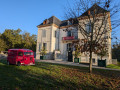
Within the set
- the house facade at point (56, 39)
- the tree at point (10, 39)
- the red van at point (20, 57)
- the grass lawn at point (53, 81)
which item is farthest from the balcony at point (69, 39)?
the tree at point (10, 39)

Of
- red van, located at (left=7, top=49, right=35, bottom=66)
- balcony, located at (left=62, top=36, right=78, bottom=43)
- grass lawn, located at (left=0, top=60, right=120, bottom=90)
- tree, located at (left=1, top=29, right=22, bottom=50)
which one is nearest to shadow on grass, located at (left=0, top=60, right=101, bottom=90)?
grass lawn, located at (left=0, top=60, right=120, bottom=90)

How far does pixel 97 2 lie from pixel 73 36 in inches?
579

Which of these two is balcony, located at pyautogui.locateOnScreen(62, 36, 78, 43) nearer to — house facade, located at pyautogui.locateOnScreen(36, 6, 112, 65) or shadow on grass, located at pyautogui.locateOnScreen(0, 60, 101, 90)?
house facade, located at pyautogui.locateOnScreen(36, 6, 112, 65)

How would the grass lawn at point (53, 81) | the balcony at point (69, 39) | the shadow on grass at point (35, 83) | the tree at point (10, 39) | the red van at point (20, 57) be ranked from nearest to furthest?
the shadow on grass at point (35, 83)
the grass lawn at point (53, 81)
the red van at point (20, 57)
the balcony at point (69, 39)
the tree at point (10, 39)

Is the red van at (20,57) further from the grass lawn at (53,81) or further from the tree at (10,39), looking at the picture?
the tree at (10,39)

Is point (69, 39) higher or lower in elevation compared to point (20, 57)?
higher

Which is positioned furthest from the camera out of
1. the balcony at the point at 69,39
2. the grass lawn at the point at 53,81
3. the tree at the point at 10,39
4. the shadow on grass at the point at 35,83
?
the tree at the point at 10,39

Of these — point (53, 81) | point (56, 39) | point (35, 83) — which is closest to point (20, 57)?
point (35, 83)

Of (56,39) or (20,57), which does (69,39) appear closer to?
(56,39)

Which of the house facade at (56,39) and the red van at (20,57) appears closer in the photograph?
the red van at (20,57)

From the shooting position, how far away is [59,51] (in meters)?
22.8

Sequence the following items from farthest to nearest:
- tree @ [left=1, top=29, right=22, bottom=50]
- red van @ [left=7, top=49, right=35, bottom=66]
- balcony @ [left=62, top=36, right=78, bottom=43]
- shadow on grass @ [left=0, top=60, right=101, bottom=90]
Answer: tree @ [left=1, top=29, right=22, bottom=50], balcony @ [left=62, top=36, right=78, bottom=43], red van @ [left=7, top=49, right=35, bottom=66], shadow on grass @ [left=0, top=60, right=101, bottom=90]

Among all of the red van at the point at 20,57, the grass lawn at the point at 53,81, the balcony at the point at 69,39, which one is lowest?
the grass lawn at the point at 53,81

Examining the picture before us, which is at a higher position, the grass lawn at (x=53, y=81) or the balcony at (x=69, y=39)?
the balcony at (x=69, y=39)
